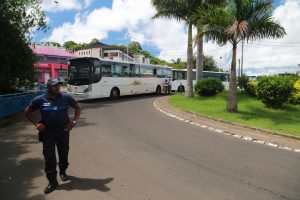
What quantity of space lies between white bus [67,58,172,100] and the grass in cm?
555

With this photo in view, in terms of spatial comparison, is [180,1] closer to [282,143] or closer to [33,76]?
[33,76]

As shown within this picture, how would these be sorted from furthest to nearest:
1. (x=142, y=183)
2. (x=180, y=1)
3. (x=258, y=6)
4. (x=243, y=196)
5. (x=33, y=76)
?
(x=180, y=1), (x=33, y=76), (x=258, y=6), (x=142, y=183), (x=243, y=196)

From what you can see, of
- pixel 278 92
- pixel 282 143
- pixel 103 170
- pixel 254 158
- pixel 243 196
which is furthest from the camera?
pixel 278 92

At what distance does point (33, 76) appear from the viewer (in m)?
20.5

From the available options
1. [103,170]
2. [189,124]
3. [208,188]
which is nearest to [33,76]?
[189,124]

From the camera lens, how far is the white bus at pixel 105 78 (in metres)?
22.7

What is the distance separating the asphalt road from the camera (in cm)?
591

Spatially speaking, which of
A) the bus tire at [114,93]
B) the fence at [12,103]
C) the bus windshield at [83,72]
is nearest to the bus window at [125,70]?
the bus tire at [114,93]

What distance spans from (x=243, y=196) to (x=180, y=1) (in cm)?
1998

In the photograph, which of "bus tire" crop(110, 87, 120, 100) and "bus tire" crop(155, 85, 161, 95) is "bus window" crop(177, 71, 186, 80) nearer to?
"bus tire" crop(155, 85, 161, 95)

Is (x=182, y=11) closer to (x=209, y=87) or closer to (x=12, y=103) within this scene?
(x=209, y=87)

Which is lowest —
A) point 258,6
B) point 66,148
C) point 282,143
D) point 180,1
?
point 282,143

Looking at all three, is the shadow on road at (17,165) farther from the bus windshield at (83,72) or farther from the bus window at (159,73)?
the bus window at (159,73)

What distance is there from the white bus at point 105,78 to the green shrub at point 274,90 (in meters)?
10.3
